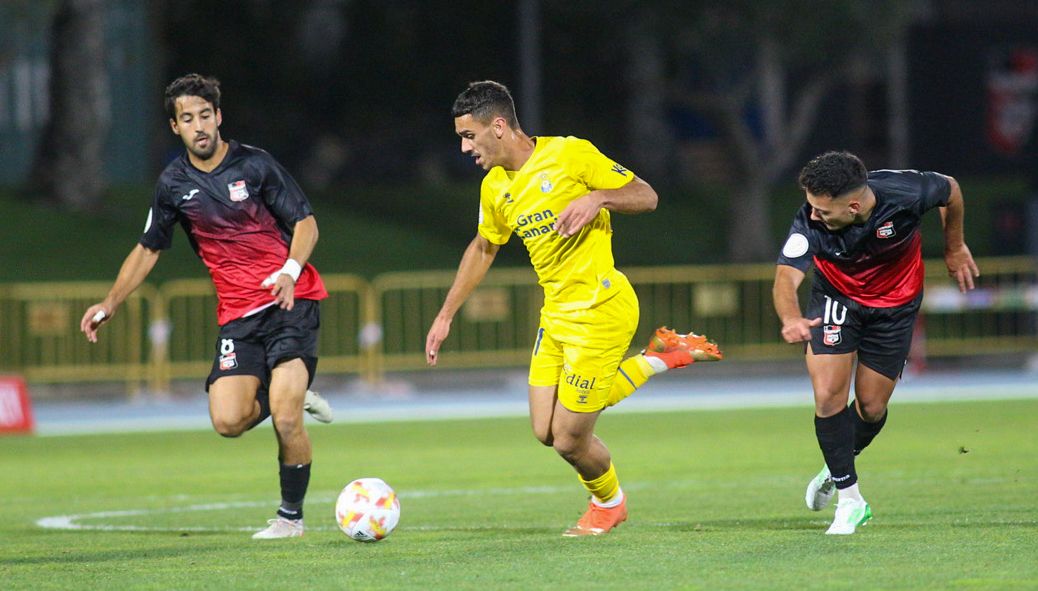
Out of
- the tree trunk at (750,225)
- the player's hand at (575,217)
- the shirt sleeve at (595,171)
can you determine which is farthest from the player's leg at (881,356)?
the tree trunk at (750,225)

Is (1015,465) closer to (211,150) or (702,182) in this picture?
(211,150)

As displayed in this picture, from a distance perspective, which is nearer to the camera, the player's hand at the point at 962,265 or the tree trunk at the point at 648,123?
the player's hand at the point at 962,265

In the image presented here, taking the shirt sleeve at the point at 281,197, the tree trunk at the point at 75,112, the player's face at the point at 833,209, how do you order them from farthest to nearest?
1. the tree trunk at the point at 75,112
2. the shirt sleeve at the point at 281,197
3. the player's face at the point at 833,209

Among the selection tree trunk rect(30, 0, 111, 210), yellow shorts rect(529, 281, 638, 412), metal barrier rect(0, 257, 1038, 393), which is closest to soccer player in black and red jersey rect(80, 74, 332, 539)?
yellow shorts rect(529, 281, 638, 412)

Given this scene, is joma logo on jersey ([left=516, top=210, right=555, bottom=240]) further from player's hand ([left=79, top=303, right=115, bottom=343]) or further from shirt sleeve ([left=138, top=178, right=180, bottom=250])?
player's hand ([left=79, top=303, right=115, bottom=343])

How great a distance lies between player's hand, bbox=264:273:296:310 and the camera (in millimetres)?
9562

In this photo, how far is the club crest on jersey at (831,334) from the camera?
30.6 feet

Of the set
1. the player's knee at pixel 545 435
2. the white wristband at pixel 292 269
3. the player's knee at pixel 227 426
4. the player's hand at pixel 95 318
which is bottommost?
the player's knee at pixel 545 435

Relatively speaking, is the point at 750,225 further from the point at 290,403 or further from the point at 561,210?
the point at 561,210

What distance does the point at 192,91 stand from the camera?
970 centimetres

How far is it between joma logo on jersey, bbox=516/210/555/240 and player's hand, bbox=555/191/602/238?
1.58ft

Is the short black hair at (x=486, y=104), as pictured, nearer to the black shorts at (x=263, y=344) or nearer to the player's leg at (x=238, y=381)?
the black shorts at (x=263, y=344)

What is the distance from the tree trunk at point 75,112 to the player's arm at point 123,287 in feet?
69.6

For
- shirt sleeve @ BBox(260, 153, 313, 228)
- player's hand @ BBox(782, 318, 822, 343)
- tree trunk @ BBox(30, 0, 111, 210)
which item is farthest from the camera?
tree trunk @ BBox(30, 0, 111, 210)
